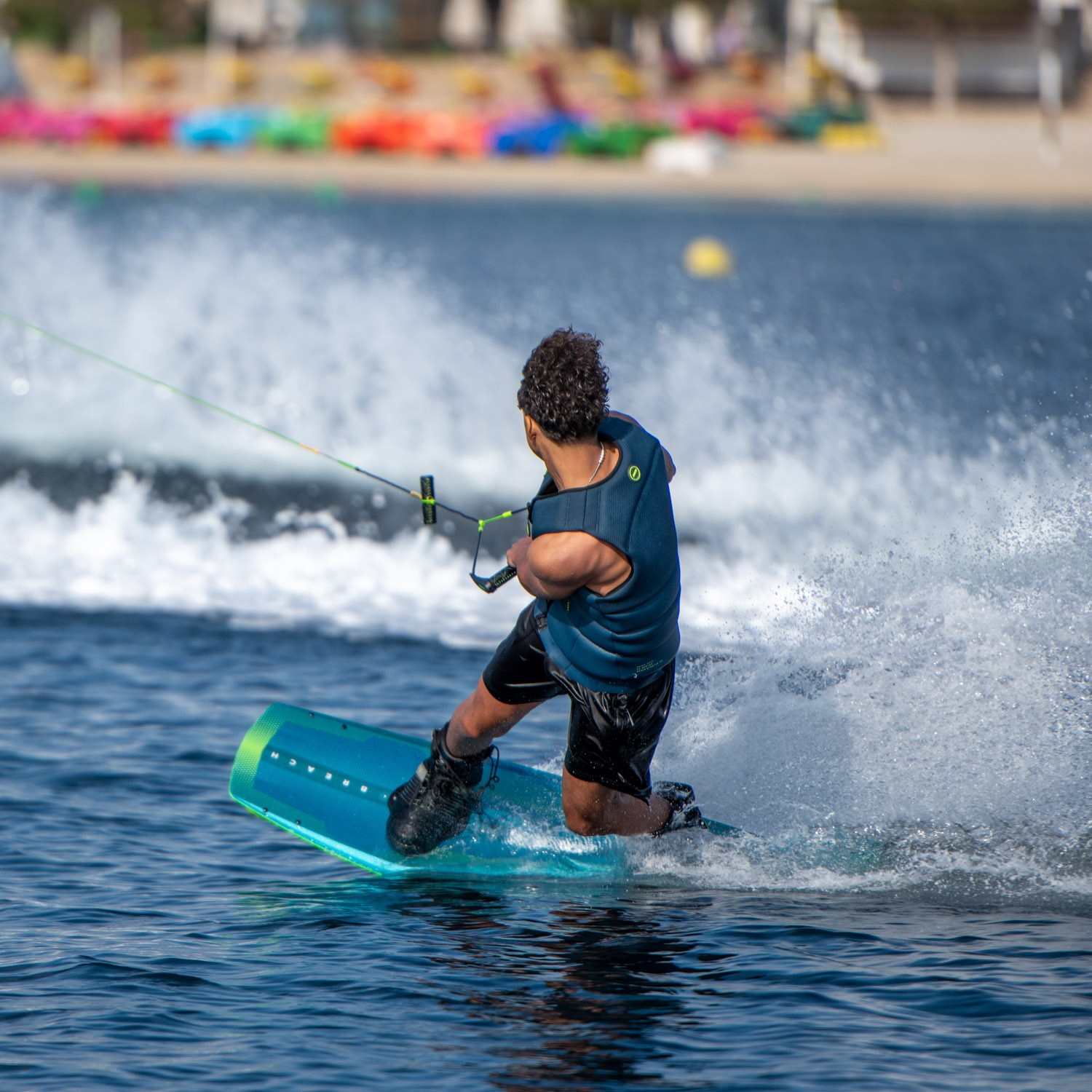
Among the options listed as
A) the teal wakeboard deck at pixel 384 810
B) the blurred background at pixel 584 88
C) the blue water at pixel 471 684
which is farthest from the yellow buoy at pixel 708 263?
the teal wakeboard deck at pixel 384 810

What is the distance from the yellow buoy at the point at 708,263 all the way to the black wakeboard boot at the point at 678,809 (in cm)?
1864

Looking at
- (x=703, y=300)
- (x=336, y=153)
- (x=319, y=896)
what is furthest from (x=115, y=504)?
(x=336, y=153)

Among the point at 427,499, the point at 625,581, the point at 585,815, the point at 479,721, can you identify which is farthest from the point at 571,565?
the point at 585,815

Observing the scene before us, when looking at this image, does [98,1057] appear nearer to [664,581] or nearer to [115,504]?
[664,581]

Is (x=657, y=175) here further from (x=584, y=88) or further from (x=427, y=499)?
(x=427, y=499)

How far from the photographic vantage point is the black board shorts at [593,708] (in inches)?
198

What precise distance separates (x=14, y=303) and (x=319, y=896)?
12378 millimetres

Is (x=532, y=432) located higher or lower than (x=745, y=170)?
lower

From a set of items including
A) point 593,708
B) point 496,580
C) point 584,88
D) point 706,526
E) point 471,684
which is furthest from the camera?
point 584,88

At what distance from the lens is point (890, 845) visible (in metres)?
5.89

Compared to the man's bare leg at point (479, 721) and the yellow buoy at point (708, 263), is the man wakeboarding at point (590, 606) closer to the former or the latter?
the man's bare leg at point (479, 721)

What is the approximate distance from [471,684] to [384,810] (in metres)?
2.52

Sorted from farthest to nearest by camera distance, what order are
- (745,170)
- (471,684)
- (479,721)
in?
(745,170)
(471,684)
(479,721)

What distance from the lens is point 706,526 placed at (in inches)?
456
